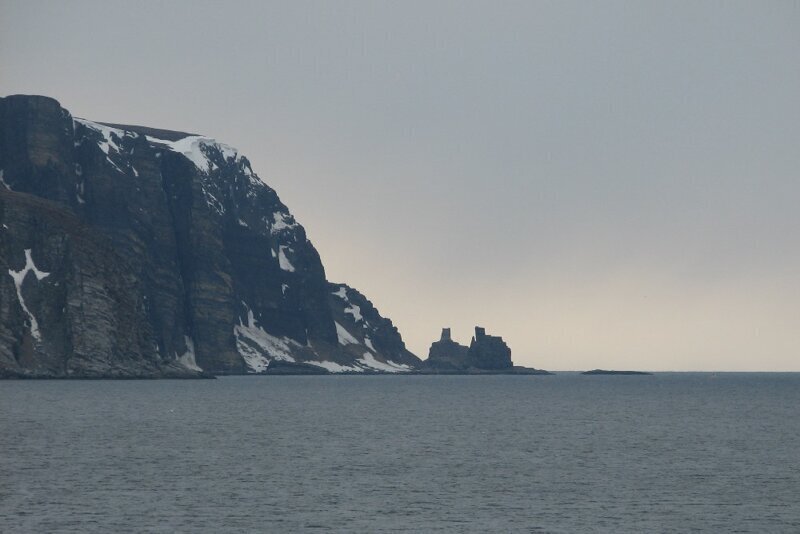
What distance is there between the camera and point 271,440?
117625 millimetres

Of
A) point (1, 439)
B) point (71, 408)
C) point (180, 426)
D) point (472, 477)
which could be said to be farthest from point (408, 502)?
point (71, 408)

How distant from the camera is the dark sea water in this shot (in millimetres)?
67062

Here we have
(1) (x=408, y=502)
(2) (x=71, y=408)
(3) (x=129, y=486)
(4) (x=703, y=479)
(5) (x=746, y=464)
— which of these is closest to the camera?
(1) (x=408, y=502)

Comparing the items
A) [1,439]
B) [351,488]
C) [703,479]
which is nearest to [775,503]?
[703,479]

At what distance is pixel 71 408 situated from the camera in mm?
165500

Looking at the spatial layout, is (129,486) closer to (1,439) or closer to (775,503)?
(1,439)

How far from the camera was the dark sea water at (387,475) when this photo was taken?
67062mm

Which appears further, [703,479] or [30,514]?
[703,479]

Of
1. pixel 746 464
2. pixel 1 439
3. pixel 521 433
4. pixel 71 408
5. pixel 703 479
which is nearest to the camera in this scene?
pixel 703 479

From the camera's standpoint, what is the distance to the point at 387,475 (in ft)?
288

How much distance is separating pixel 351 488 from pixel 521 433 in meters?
56.6

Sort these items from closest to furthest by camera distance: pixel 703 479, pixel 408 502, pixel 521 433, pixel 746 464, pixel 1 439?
pixel 408 502 < pixel 703 479 < pixel 746 464 < pixel 1 439 < pixel 521 433

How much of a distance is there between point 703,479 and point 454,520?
28811mm

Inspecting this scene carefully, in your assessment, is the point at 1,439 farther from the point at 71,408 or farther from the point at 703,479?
the point at 703,479
